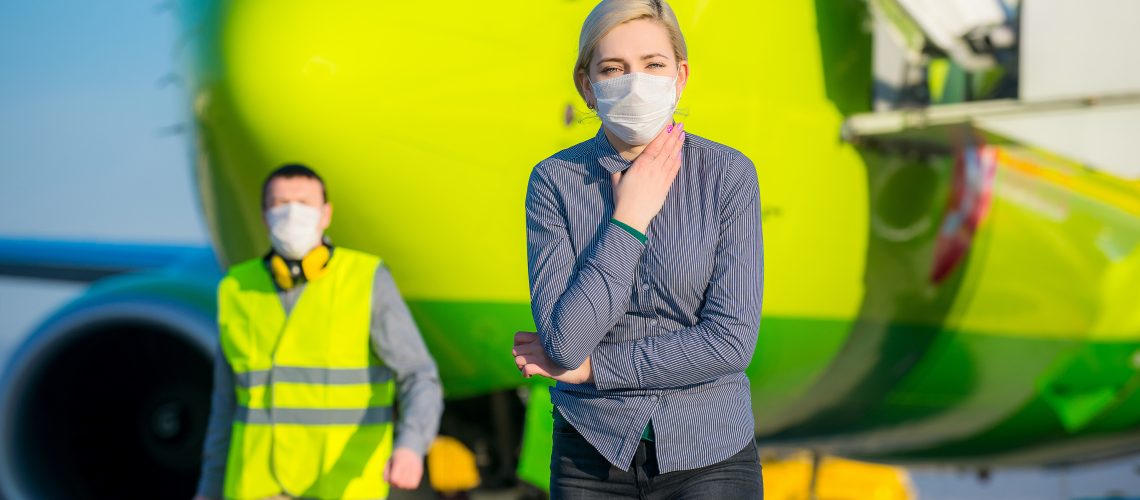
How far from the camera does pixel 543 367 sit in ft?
4.13

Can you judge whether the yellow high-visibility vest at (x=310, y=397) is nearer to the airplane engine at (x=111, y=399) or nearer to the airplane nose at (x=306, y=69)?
the airplane nose at (x=306, y=69)

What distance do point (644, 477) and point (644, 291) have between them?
182mm

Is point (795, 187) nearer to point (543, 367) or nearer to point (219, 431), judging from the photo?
point (219, 431)

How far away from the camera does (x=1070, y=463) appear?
3846 millimetres

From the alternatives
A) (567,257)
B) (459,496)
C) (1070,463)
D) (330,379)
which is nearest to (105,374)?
(459,496)

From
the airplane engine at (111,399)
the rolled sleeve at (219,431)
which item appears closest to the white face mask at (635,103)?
the rolled sleeve at (219,431)

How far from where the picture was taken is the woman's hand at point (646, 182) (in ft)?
4.01

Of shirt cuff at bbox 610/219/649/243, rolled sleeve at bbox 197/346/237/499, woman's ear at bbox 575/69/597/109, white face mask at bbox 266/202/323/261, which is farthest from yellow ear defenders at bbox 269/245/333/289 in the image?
shirt cuff at bbox 610/219/649/243

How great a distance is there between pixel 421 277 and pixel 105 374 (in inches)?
81.6

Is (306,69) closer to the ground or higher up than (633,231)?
higher up

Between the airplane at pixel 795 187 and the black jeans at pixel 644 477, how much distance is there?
4.08 feet

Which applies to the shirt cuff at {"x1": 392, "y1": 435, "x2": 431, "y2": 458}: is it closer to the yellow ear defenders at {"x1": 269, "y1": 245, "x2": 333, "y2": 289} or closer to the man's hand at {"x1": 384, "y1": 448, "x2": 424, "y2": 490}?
the man's hand at {"x1": 384, "y1": 448, "x2": 424, "y2": 490}

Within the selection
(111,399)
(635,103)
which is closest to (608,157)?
(635,103)

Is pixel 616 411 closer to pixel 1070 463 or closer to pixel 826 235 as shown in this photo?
pixel 826 235
